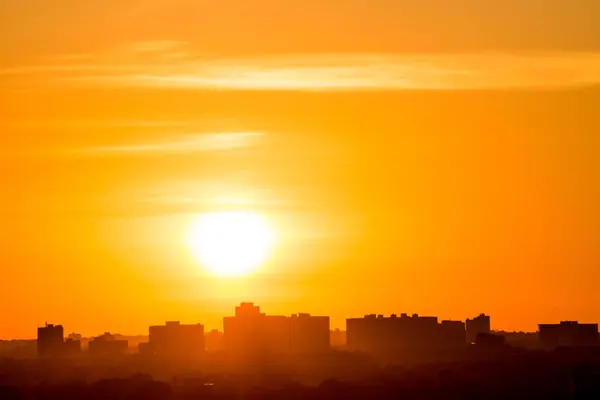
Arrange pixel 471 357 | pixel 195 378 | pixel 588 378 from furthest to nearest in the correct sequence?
pixel 471 357 < pixel 195 378 < pixel 588 378

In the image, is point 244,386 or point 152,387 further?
point 244,386

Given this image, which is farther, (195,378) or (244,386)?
(195,378)

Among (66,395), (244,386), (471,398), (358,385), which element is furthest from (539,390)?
(66,395)

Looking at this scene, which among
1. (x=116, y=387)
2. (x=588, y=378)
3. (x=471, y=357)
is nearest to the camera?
(x=588, y=378)

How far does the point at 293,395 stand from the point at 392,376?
91.7 ft

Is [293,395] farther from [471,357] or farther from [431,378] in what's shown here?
[471,357]

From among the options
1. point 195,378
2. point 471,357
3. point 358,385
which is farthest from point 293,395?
point 471,357

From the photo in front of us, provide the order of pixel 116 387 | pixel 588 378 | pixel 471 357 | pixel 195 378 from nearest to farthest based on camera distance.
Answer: pixel 588 378, pixel 116 387, pixel 195 378, pixel 471 357

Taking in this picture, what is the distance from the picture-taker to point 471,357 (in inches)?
7825

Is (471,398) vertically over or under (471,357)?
under

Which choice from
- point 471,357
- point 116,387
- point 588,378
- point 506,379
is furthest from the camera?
point 471,357

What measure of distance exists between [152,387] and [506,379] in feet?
120

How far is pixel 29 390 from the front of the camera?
14700 centimetres

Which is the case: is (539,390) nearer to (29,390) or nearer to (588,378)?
(588,378)
